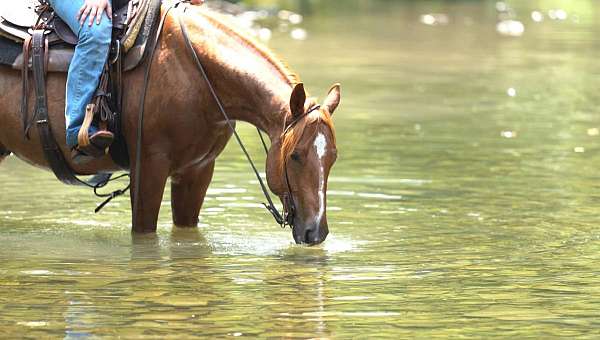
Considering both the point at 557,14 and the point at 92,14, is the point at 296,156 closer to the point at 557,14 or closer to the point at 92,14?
the point at 92,14

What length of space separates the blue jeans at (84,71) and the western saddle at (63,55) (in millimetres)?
74

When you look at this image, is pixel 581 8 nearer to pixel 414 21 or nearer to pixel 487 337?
pixel 414 21

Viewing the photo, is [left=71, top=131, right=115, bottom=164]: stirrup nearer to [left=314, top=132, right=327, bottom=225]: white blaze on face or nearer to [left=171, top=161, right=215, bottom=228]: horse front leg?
[left=171, top=161, right=215, bottom=228]: horse front leg

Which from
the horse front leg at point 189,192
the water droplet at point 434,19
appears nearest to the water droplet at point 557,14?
the water droplet at point 434,19

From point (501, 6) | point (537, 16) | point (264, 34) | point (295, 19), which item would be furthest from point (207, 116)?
point (501, 6)

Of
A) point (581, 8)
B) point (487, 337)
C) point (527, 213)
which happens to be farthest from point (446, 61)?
point (581, 8)

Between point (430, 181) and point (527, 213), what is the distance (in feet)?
6.24

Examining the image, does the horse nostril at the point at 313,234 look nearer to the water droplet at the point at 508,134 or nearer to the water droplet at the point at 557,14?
the water droplet at the point at 508,134

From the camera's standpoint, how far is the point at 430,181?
1336cm

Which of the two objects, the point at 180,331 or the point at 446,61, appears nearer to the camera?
the point at 180,331

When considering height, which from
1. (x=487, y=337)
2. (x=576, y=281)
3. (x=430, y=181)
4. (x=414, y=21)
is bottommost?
(x=414, y=21)

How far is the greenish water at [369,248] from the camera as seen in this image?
7.72 m

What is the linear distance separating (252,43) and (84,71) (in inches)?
41.2

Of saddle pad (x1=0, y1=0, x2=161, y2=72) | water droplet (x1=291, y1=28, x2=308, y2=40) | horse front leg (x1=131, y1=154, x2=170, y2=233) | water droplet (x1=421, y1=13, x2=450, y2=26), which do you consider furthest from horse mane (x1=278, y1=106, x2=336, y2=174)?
water droplet (x1=421, y1=13, x2=450, y2=26)
